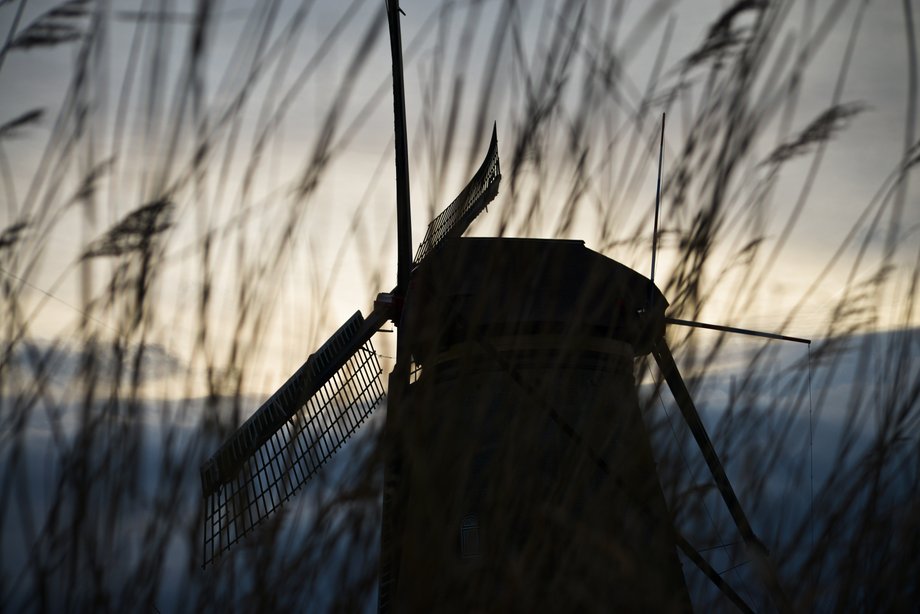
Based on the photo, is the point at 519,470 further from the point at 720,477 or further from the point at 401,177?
the point at 401,177

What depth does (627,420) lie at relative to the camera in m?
1.75

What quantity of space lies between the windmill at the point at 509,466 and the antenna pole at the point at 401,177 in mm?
5905

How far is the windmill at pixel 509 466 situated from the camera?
1.34 meters

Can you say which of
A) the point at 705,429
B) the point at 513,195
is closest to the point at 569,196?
the point at 513,195

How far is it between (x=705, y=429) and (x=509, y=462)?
0.34 metres

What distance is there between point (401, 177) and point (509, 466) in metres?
6.75

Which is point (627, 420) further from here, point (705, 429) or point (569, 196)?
point (569, 196)

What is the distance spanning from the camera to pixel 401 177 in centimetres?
805

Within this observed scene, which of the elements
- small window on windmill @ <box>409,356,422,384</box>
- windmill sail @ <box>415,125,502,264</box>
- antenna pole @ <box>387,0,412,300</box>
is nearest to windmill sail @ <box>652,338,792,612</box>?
small window on windmill @ <box>409,356,422,384</box>

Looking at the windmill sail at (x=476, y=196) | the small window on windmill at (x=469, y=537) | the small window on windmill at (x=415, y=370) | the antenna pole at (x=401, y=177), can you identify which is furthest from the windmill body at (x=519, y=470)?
the antenna pole at (x=401, y=177)

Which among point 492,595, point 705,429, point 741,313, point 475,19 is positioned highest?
point 475,19

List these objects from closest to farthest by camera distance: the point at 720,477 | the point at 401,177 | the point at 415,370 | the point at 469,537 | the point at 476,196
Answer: the point at 469,537, the point at 720,477, the point at 415,370, the point at 476,196, the point at 401,177

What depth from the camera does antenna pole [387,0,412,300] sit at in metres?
7.73

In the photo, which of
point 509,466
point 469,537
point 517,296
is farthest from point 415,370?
point 469,537
